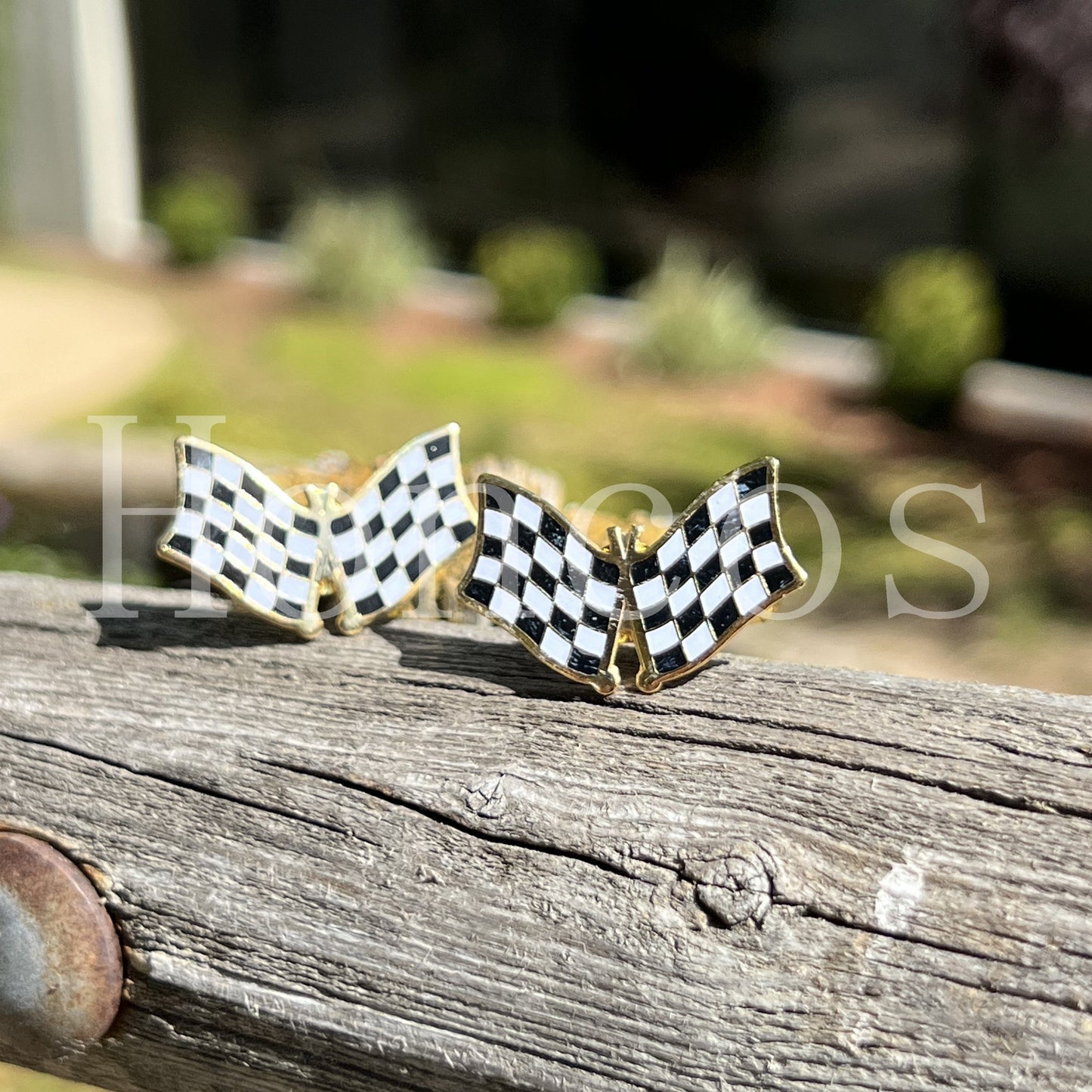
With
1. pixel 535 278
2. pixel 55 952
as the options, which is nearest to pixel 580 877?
pixel 55 952

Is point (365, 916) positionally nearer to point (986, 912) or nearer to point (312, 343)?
point (986, 912)

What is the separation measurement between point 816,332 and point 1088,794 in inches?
359

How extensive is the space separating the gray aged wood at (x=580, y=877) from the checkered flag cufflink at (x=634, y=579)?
0.20 feet

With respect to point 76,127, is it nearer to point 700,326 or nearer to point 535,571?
point 700,326

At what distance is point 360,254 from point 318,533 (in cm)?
941

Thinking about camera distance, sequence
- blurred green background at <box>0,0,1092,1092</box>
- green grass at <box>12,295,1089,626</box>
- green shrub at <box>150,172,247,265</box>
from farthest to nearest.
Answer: green shrub at <box>150,172,247,265</box>, blurred green background at <box>0,0,1092,1092</box>, green grass at <box>12,295,1089,626</box>

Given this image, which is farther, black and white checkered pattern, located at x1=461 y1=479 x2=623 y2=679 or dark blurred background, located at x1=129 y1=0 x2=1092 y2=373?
dark blurred background, located at x1=129 y1=0 x2=1092 y2=373

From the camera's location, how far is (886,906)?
1.13 meters

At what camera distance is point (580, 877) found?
3.96ft

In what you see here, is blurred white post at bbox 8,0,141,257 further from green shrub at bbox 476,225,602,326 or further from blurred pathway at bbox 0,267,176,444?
green shrub at bbox 476,225,602,326

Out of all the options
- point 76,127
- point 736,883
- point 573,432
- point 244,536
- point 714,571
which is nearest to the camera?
point 736,883

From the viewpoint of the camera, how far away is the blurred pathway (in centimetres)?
828

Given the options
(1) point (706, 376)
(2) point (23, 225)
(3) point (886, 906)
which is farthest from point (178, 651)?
(2) point (23, 225)

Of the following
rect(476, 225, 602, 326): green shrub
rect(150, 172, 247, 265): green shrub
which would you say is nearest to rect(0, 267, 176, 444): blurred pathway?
rect(150, 172, 247, 265): green shrub
